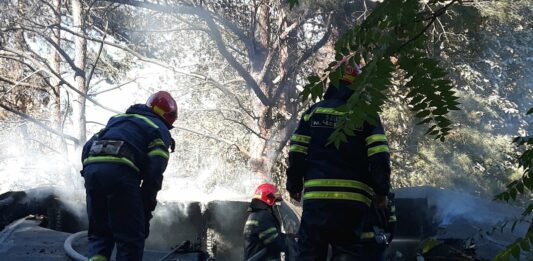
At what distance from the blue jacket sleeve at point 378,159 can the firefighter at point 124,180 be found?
160cm

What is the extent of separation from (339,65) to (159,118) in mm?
3792

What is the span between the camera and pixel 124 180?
4406 millimetres

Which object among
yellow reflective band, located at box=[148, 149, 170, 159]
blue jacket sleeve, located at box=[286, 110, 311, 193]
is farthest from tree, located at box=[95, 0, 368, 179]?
blue jacket sleeve, located at box=[286, 110, 311, 193]

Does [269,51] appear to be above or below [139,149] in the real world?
above

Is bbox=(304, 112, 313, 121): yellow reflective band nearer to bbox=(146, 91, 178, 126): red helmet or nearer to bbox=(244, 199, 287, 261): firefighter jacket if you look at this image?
bbox=(146, 91, 178, 126): red helmet

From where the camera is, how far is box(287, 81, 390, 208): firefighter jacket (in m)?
3.74

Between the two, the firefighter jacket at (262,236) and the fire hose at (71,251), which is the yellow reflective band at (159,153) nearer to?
the fire hose at (71,251)

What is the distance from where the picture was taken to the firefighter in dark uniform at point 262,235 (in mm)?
6312

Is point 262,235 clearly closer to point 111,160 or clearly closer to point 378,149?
point 111,160

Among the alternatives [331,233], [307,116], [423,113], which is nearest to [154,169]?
[307,116]

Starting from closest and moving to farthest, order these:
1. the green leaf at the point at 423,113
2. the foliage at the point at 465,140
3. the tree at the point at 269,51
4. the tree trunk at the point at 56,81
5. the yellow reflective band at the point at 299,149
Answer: the green leaf at the point at 423,113 < the yellow reflective band at the point at 299,149 < the tree at the point at 269,51 < the foliage at the point at 465,140 < the tree trunk at the point at 56,81

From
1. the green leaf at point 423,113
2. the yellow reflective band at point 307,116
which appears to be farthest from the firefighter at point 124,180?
the green leaf at point 423,113

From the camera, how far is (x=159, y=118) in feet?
16.1

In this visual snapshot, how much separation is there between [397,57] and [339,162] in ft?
8.64
